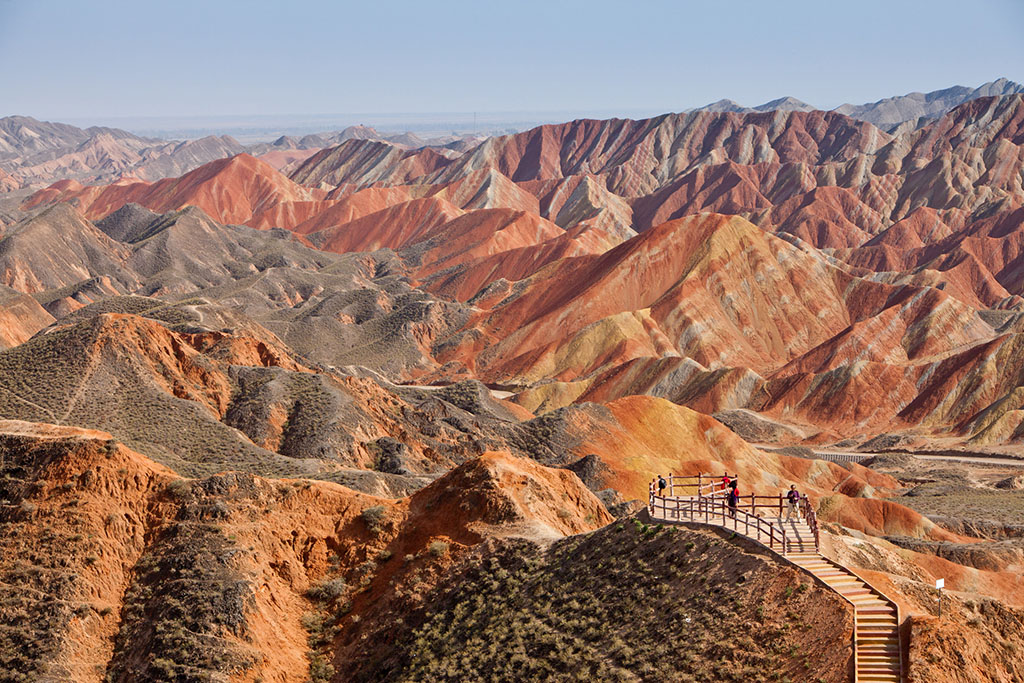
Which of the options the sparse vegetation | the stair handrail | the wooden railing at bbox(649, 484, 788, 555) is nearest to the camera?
the sparse vegetation

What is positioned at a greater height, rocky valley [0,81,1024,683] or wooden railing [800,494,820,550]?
wooden railing [800,494,820,550]

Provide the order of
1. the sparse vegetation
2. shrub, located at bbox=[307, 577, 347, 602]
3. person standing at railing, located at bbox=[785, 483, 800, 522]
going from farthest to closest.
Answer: shrub, located at bbox=[307, 577, 347, 602] < person standing at railing, located at bbox=[785, 483, 800, 522] < the sparse vegetation

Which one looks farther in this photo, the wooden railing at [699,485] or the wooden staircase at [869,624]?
the wooden railing at [699,485]

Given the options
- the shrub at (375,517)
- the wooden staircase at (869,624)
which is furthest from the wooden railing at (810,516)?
the shrub at (375,517)

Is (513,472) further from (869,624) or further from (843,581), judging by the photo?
(869,624)

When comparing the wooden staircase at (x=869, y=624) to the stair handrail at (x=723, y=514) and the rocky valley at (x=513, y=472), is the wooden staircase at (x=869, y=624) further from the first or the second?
the stair handrail at (x=723, y=514)

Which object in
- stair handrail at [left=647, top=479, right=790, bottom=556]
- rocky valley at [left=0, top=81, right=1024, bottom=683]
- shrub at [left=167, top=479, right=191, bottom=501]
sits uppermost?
stair handrail at [left=647, top=479, right=790, bottom=556]

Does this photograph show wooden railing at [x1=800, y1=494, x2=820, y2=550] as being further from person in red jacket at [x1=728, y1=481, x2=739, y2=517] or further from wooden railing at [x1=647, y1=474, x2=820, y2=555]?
person in red jacket at [x1=728, y1=481, x2=739, y2=517]

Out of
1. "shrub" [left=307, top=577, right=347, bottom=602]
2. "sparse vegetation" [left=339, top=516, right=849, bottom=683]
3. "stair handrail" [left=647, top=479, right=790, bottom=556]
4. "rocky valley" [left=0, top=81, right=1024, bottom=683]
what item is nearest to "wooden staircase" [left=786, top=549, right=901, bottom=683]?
"rocky valley" [left=0, top=81, right=1024, bottom=683]
